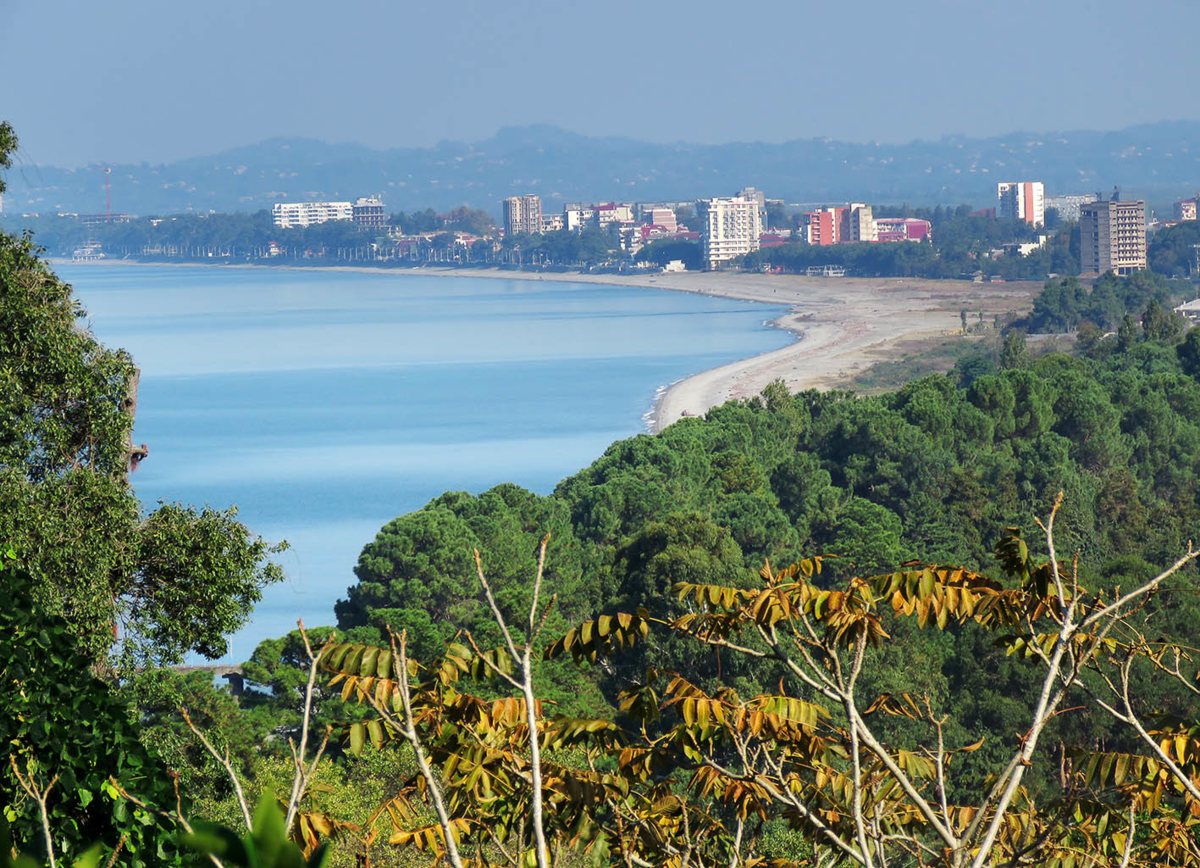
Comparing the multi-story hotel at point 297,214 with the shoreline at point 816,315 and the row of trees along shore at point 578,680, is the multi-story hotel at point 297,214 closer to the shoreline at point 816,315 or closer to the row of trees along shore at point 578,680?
the shoreline at point 816,315

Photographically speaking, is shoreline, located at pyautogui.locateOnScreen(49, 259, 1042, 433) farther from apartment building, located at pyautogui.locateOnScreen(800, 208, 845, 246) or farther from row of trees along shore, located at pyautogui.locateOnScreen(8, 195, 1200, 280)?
apartment building, located at pyautogui.locateOnScreen(800, 208, 845, 246)

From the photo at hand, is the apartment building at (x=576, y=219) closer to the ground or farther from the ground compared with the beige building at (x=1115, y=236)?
farther from the ground

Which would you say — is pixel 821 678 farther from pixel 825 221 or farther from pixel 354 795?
pixel 825 221

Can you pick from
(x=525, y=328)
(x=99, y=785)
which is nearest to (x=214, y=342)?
(x=525, y=328)

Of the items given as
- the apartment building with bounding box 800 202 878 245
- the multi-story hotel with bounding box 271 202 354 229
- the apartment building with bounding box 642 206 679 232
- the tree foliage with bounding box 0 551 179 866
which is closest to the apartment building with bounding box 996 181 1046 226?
the apartment building with bounding box 800 202 878 245

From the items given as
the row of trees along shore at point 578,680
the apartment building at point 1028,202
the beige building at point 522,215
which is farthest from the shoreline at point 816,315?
the apartment building at point 1028,202

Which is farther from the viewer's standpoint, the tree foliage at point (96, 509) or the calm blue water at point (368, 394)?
the calm blue water at point (368, 394)

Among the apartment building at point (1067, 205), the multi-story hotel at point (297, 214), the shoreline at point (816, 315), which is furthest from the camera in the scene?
the multi-story hotel at point (297, 214)
